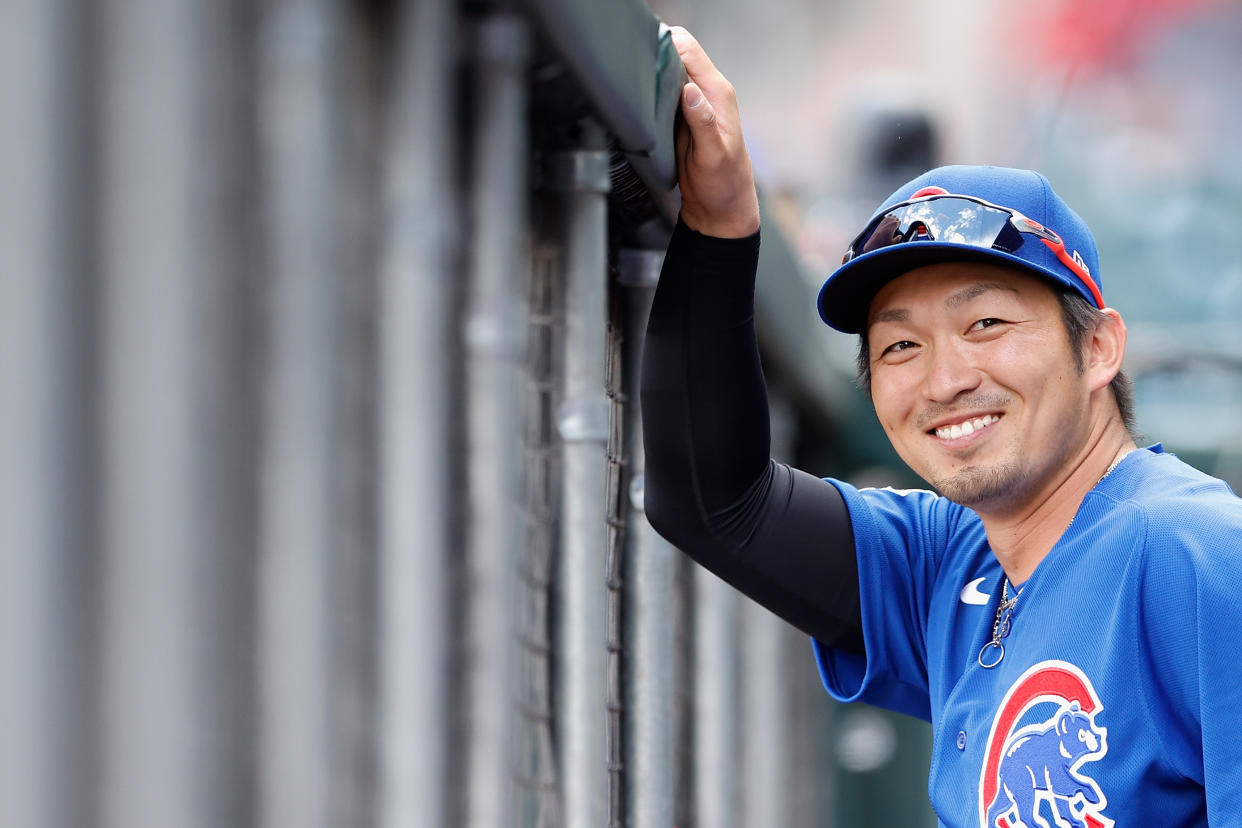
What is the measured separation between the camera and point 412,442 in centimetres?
81

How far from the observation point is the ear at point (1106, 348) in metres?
1.45

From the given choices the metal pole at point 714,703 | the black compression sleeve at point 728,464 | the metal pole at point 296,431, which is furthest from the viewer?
the metal pole at point 714,703

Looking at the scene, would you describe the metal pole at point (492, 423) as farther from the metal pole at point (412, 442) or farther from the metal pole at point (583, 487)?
the metal pole at point (583, 487)

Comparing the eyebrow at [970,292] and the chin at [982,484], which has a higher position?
the eyebrow at [970,292]

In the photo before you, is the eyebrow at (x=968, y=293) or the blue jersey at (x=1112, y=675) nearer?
the blue jersey at (x=1112, y=675)

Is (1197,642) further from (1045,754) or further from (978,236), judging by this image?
(978,236)

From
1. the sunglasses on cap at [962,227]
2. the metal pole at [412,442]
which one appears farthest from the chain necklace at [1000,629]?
the metal pole at [412,442]

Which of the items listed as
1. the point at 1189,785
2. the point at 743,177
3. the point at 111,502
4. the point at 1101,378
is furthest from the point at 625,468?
the point at 111,502

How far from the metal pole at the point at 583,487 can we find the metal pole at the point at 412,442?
49cm

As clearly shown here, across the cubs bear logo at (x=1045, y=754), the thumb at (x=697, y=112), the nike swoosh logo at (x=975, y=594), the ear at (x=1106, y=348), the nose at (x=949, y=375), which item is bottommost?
the cubs bear logo at (x=1045, y=754)

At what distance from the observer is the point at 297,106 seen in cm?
70

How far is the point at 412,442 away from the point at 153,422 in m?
0.23

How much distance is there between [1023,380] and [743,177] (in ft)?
1.10

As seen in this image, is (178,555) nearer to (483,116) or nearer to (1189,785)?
(483,116)
